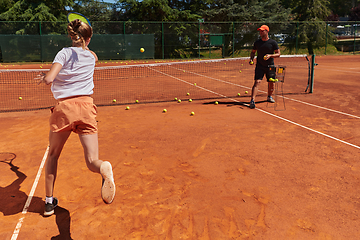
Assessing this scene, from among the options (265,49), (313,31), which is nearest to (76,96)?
(265,49)

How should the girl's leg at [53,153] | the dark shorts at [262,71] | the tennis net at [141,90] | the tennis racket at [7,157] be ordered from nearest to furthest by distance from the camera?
the girl's leg at [53,153], the tennis racket at [7,157], the dark shorts at [262,71], the tennis net at [141,90]

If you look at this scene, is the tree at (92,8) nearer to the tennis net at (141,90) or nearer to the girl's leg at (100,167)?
the tennis net at (141,90)

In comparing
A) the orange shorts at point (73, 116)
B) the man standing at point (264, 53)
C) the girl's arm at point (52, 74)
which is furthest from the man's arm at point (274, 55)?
the girl's arm at point (52, 74)

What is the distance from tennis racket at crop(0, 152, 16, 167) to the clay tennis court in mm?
84

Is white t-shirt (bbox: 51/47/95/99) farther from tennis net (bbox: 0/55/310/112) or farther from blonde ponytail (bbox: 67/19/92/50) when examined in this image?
tennis net (bbox: 0/55/310/112)

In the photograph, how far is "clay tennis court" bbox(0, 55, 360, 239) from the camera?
9.86 feet

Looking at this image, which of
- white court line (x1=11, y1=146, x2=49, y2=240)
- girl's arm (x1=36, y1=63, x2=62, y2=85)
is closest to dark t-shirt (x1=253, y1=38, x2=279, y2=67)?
white court line (x1=11, y1=146, x2=49, y2=240)

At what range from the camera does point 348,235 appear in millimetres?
2852

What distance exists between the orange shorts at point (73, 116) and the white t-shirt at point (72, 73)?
7 cm

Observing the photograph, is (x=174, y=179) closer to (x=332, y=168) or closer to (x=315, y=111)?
(x=332, y=168)

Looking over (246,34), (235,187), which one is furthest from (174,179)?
(246,34)

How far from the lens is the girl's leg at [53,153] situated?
9.30 ft

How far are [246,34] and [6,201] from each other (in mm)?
26558

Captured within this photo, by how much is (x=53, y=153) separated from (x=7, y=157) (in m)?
2.40
